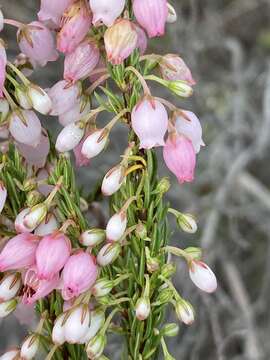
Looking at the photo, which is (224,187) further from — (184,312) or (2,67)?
(2,67)

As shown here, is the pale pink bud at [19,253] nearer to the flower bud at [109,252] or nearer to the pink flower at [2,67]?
the flower bud at [109,252]

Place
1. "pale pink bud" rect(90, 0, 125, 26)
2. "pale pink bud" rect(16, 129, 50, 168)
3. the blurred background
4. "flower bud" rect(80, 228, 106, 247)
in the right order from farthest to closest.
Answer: the blurred background
"pale pink bud" rect(16, 129, 50, 168)
"flower bud" rect(80, 228, 106, 247)
"pale pink bud" rect(90, 0, 125, 26)

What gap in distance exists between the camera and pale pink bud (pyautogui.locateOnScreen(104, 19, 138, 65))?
1.05 m

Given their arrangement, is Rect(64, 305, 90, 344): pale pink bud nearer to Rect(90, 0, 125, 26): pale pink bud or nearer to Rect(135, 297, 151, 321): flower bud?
Rect(135, 297, 151, 321): flower bud

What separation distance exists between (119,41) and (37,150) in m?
0.29

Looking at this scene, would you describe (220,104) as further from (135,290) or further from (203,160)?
(135,290)

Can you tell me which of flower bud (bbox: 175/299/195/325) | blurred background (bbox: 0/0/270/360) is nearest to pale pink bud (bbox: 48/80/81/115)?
flower bud (bbox: 175/299/195/325)

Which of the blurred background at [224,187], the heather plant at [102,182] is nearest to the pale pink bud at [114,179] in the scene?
the heather plant at [102,182]

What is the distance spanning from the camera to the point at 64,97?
1168mm

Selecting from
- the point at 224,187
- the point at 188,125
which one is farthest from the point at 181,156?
the point at 224,187

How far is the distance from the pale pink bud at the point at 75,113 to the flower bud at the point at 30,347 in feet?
1.16

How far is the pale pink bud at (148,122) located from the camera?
1.08 metres

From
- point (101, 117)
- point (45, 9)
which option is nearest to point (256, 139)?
point (101, 117)

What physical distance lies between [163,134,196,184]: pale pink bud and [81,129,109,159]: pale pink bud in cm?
10
